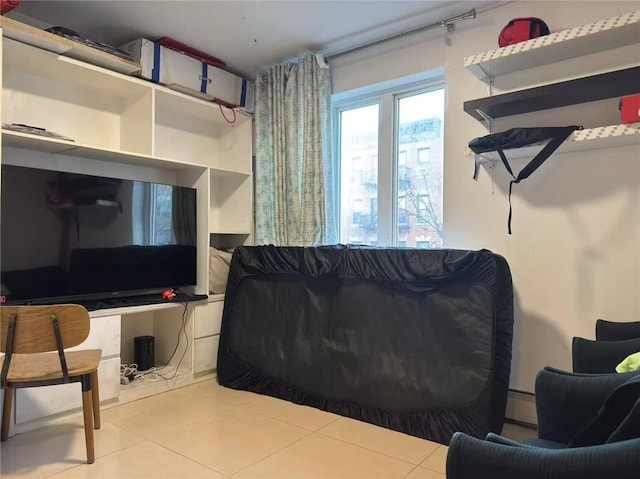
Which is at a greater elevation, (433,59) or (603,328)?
(433,59)

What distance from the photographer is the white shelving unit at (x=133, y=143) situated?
8.55 ft

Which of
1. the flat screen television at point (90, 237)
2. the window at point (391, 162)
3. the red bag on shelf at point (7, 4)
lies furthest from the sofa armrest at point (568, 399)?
the red bag on shelf at point (7, 4)

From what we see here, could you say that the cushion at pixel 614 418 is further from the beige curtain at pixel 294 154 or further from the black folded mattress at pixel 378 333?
the beige curtain at pixel 294 154

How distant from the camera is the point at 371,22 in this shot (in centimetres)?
286

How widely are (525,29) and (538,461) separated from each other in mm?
2159

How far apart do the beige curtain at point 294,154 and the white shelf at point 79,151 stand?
0.59m

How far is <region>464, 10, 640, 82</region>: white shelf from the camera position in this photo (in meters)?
2.02

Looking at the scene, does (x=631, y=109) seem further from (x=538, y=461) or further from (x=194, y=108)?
(x=194, y=108)

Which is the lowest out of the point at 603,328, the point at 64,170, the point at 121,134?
the point at 603,328

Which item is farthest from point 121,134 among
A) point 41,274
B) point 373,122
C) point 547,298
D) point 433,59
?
point 547,298

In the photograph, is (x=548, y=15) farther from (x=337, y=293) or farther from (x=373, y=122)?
(x=337, y=293)

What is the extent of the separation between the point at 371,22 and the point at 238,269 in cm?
192

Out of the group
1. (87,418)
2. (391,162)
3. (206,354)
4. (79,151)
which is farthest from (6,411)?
(391,162)

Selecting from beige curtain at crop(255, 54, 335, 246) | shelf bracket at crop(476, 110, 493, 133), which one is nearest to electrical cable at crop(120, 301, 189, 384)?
beige curtain at crop(255, 54, 335, 246)
